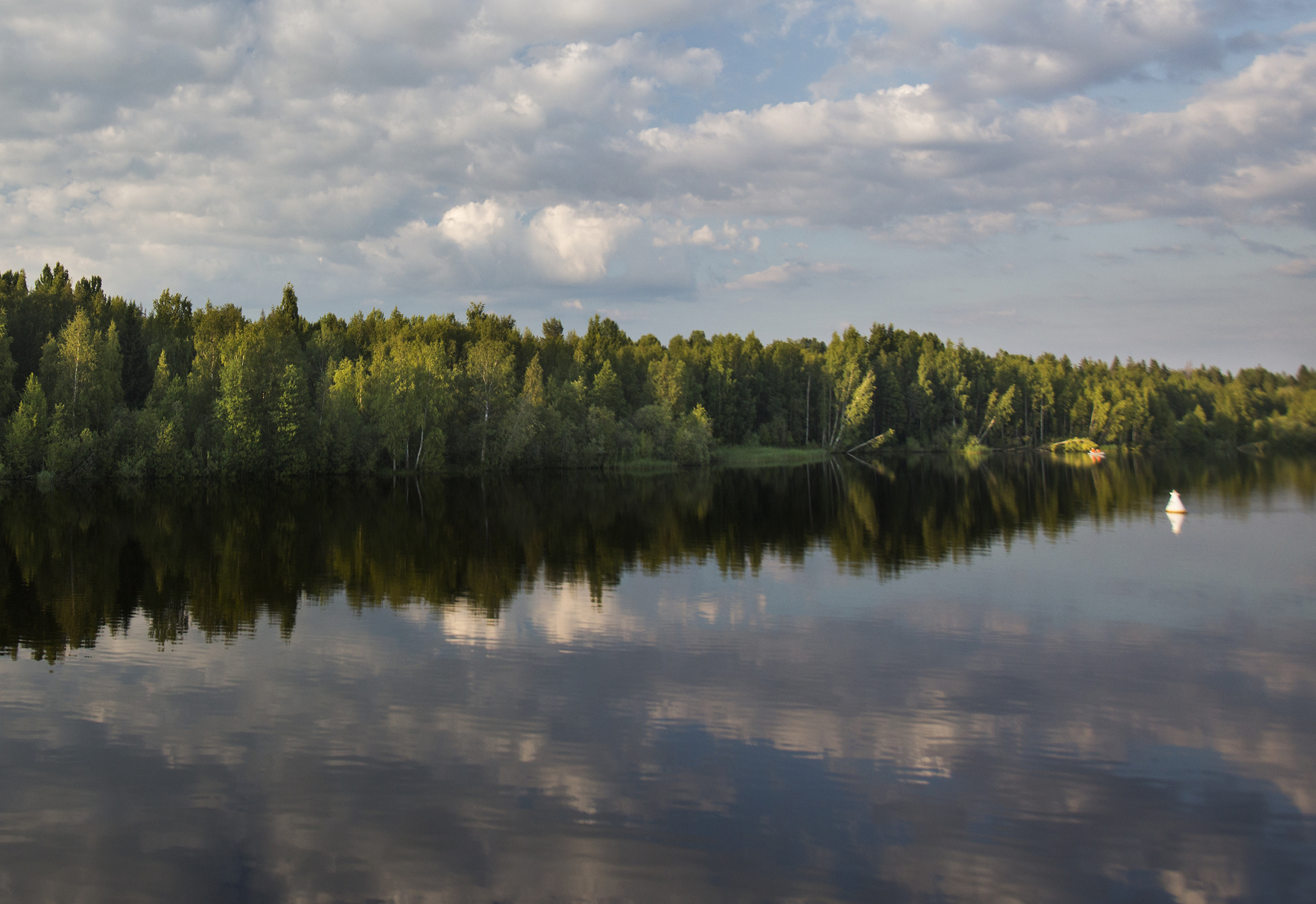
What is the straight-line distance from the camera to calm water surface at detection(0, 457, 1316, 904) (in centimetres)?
1228

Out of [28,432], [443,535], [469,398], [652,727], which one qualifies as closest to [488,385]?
[469,398]

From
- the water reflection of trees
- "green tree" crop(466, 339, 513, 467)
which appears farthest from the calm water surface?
"green tree" crop(466, 339, 513, 467)

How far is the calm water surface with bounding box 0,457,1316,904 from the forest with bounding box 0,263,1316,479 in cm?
4765

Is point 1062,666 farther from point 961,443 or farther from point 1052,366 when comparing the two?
point 1052,366

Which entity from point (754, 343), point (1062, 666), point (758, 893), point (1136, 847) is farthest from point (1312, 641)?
point (754, 343)

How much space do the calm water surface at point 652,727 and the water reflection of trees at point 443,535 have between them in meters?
0.35

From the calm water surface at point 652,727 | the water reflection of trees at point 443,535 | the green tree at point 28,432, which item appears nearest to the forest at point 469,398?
the green tree at point 28,432

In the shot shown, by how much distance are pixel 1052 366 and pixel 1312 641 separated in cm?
17723

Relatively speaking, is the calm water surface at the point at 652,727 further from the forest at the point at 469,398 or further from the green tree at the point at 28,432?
the forest at the point at 469,398

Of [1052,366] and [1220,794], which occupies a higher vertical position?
[1052,366]

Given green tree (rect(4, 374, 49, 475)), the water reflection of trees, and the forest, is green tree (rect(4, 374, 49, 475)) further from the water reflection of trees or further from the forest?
the water reflection of trees

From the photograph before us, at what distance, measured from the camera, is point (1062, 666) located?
71.9ft

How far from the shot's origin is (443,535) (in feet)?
150

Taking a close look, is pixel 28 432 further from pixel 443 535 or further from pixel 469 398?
pixel 443 535
